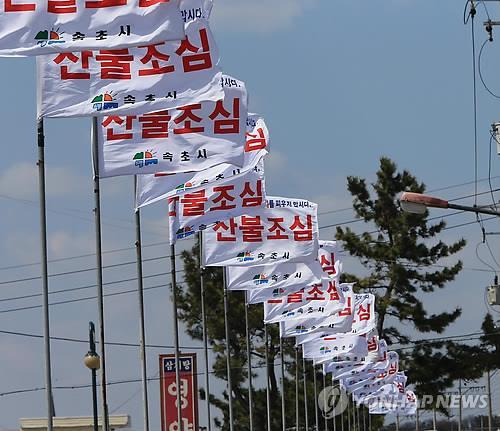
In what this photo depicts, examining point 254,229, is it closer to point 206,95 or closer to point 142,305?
point 142,305

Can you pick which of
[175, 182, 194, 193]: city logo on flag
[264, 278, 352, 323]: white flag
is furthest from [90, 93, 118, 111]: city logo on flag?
[264, 278, 352, 323]: white flag

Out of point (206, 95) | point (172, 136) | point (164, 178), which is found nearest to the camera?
point (206, 95)

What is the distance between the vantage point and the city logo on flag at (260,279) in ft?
119

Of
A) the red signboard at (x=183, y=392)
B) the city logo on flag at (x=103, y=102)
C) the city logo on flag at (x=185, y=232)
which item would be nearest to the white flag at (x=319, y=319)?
the red signboard at (x=183, y=392)

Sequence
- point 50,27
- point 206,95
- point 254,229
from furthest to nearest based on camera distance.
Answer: point 254,229
point 206,95
point 50,27

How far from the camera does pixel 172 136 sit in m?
24.0

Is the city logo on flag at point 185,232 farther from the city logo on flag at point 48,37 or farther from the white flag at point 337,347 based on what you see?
the white flag at point 337,347

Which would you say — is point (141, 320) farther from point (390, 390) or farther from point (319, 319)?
point (390, 390)

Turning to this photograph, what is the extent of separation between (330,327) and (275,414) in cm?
4123

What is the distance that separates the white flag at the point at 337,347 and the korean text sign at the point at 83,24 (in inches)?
1186

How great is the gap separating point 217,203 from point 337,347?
20.6 meters

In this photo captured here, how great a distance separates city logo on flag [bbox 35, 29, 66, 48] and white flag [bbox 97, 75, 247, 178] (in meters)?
4.85

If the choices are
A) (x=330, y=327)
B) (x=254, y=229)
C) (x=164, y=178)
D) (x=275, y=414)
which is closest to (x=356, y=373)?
(x=330, y=327)

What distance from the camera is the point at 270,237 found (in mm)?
33625
